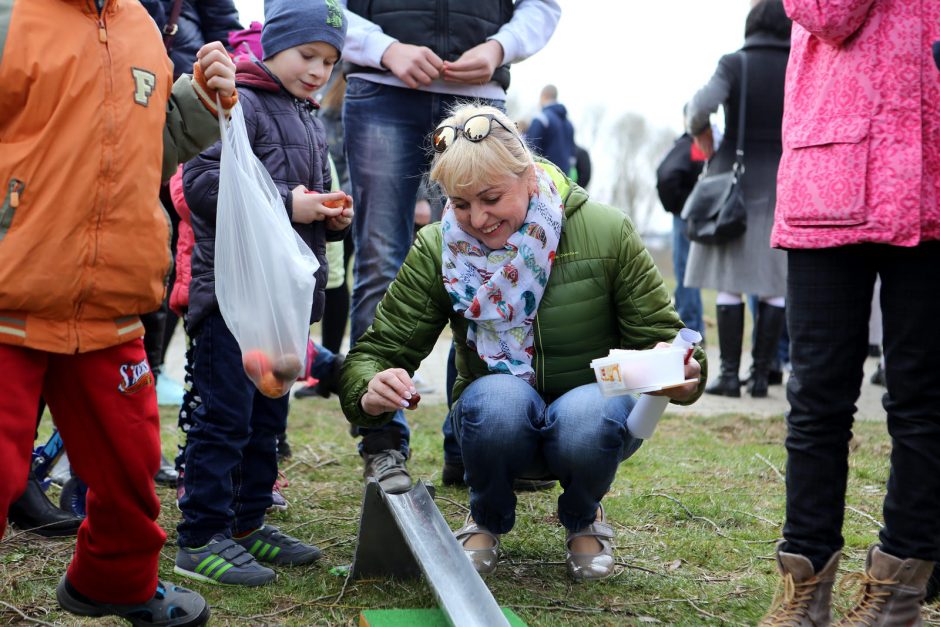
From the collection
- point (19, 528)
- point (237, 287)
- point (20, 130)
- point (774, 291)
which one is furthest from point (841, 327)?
→ point (774, 291)

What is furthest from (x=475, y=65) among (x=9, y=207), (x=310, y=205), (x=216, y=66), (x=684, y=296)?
(x=684, y=296)

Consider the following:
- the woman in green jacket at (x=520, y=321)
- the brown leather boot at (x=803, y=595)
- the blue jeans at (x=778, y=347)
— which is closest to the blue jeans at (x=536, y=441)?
the woman in green jacket at (x=520, y=321)

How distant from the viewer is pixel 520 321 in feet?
8.78

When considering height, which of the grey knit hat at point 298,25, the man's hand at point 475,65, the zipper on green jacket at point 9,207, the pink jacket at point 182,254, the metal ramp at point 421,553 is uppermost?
the grey knit hat at point 298,25

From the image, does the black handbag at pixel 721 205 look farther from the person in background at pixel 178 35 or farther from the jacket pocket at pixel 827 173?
the jacket pocket at pixel 827 173

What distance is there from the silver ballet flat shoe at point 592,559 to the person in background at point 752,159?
10.2 feet

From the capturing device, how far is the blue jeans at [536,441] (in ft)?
8.50

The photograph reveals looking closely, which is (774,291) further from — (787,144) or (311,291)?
(311,291)

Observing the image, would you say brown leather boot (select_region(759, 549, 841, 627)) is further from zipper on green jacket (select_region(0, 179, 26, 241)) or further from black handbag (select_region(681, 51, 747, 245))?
black handbag (select_region(681, 51, 747, 245))

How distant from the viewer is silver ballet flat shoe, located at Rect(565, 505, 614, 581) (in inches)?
105

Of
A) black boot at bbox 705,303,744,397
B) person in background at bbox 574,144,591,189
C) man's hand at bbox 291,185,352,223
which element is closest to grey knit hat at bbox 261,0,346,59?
man's hand at bbox 291,185,352,223

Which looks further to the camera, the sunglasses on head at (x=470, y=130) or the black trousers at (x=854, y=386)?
the sunglasses on head at (x=470, y=130)

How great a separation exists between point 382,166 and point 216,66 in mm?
1282

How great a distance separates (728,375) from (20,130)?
4.59 metres
